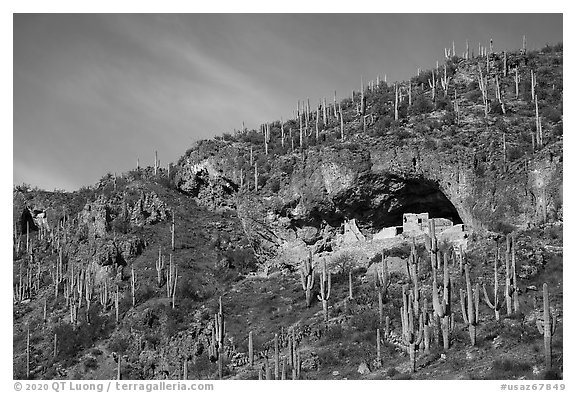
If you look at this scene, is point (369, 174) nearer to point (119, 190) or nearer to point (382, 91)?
point (382, 91)

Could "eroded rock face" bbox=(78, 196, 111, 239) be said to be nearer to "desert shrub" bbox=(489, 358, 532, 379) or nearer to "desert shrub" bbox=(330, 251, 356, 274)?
"desert shrub" bbox=(330, 251, 356, 274)

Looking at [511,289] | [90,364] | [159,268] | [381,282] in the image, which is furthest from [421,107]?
[90,364]

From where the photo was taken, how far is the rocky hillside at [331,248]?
37.3 metres

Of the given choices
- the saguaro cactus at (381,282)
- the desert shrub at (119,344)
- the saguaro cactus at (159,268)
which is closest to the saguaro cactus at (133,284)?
the saguaro cactus at (159,268)

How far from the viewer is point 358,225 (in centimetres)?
5253

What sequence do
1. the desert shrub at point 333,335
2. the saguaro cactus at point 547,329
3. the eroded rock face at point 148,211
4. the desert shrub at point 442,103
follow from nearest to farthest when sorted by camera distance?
the saguaro cactus at point 547,329 < the desert shrub at point 333,335 < the desert shrub at point 442,103 < the eroded rock face at point 148,211

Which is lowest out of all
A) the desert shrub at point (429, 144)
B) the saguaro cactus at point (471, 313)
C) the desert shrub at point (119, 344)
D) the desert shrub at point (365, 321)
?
the desert shrub at point (119, 344)

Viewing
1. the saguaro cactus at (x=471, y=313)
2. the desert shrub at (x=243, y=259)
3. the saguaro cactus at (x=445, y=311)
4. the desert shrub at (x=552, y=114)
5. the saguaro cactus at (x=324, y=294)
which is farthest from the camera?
the desert shrub at (x=243, y=259)

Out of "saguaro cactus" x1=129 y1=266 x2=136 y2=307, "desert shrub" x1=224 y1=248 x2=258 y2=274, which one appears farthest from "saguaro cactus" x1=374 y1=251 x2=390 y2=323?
"saguaro cactus" x1=129 y1=266 x2=136 y2=307

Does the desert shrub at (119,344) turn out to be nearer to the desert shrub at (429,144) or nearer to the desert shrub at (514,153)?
the desert shrub at (429,144)

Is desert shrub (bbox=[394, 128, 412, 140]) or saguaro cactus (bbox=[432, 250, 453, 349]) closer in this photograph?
saguaro cactus (bbox=[432, 250, 453, 349])

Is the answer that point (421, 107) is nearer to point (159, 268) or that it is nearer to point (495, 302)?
point (159, 268)

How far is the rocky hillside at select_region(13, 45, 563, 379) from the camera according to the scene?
122 ft

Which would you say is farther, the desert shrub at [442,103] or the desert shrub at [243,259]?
the desert shrub at [243,259]
